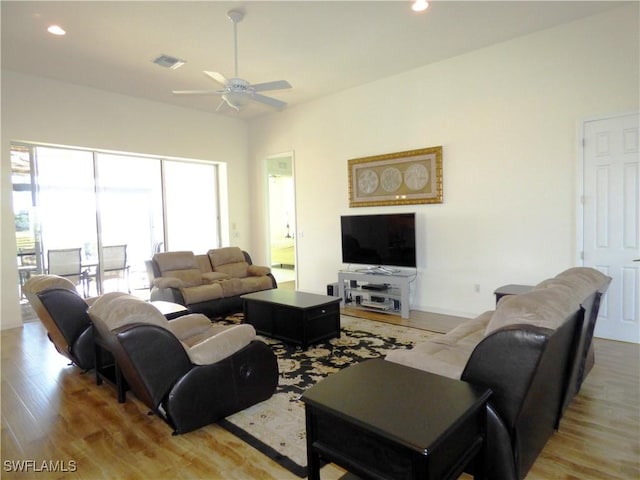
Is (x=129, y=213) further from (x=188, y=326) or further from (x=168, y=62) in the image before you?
(x=188, y=326)

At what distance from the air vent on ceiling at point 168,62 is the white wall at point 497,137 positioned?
247cm

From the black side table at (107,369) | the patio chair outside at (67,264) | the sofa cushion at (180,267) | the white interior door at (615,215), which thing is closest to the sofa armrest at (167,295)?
the sofa cushion at (180,267)

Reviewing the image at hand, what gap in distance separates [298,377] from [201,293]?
2.41 meters

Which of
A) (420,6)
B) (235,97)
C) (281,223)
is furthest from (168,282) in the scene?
(281,223)

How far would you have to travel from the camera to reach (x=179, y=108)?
6801 mm

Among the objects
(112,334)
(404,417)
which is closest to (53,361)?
(112,334)

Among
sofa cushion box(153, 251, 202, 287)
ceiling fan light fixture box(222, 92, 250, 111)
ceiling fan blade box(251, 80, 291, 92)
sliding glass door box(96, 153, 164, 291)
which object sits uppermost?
ceiling fan blade box(251, 80, 291, 92)

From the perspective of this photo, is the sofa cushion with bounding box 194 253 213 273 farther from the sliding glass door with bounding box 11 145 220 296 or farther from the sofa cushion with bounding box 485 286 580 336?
the sofa cushion with bounding box 485 286 580 336

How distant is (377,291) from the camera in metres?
5.29

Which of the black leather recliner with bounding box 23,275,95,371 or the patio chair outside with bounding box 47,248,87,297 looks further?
the patio chair outside with bounding box 47,248,87,297

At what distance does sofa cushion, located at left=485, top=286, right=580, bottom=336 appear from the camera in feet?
5.47

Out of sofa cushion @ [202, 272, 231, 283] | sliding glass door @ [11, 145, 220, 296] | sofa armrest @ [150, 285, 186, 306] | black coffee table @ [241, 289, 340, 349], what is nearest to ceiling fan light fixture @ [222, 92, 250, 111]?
black coffee table @ [241, 289, 340, 349]

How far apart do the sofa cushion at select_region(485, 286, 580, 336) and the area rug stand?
1.29 metres

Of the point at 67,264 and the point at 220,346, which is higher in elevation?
the point at 67,264
